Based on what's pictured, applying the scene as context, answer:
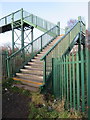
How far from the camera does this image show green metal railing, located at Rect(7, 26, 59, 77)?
6.34m

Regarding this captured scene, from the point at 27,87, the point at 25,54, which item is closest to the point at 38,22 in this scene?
the point at 25,54

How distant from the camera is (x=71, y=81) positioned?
10.0 feet

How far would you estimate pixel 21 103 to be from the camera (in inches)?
144

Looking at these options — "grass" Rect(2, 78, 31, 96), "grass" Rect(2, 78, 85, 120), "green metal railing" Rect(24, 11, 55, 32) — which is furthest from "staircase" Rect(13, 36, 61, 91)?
"green metal railing" Rect(24, 11, 55, 32)

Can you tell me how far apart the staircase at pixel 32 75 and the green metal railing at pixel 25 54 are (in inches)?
15.3

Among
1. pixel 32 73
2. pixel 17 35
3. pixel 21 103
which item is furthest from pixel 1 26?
pixel 21 103

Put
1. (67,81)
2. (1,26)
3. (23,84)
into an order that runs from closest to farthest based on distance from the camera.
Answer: (67,81) < (23,84) < (1,26)

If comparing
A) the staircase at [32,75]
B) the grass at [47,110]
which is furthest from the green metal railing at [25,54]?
the grass at [47,110]

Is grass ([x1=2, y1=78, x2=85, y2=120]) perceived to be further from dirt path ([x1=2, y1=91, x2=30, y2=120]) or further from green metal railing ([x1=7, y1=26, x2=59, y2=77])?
green metal railing ([x1=7, y1=26, x2=59, y2=77])

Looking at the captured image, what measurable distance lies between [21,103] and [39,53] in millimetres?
4678

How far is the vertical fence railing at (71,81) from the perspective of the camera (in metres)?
2.64

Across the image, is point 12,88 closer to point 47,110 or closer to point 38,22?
point 47,110

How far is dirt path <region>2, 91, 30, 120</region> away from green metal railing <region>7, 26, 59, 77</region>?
2.17m

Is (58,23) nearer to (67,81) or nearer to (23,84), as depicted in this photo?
(23,84)
